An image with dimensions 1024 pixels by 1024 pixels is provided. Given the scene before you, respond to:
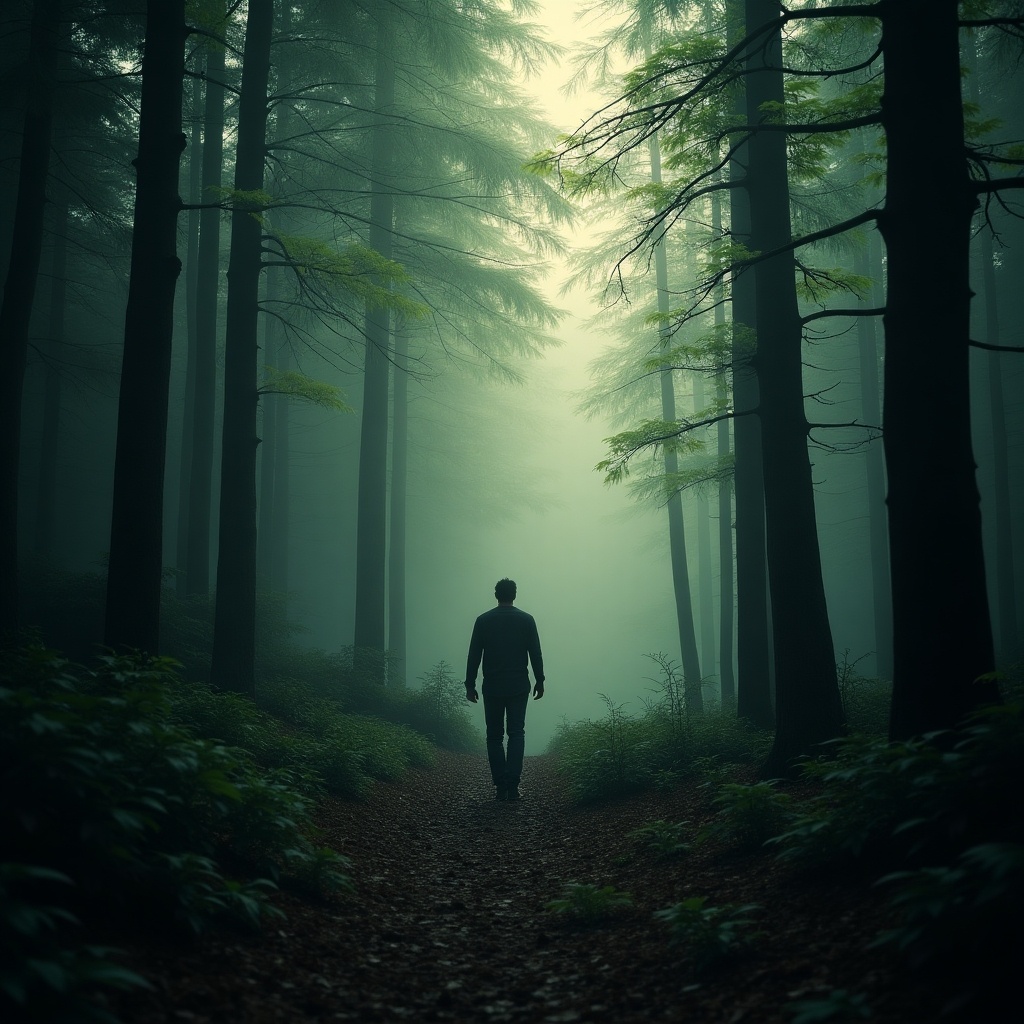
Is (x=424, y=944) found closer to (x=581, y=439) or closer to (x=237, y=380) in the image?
(x=237, y=380)

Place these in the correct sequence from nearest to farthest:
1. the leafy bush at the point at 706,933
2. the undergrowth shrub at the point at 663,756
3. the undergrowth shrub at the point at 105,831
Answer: the undergrowth shrub at the point at 105,831 < the leafy bush at the point at 706,933 < the undergrowth shrub at the point at 663,756

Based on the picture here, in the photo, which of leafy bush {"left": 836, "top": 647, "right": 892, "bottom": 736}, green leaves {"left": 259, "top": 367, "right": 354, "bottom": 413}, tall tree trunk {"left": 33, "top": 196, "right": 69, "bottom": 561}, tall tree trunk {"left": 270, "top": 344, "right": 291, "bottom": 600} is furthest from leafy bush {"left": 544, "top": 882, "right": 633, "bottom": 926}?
tall tree trunk {"left": 33, "top": 196, "right": 69, "bottom": 561}

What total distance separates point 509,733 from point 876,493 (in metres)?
14.3

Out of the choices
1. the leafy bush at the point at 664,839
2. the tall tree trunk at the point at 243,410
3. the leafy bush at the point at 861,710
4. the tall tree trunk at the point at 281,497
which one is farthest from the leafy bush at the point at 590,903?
the tall tree trunk at the point at 281,497

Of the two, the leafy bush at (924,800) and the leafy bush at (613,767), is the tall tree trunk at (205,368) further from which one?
the leafy bush at (924,800)

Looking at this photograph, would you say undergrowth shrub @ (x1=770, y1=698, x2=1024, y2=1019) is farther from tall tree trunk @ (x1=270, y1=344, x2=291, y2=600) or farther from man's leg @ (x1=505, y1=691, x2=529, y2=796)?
tall tree trunk @ (x1=270, y1=344, x2=291, y2=600)

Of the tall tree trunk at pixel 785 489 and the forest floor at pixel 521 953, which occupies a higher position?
the tall tree trunk at pixel 785 489

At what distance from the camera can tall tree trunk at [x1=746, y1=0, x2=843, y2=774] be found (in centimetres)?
607

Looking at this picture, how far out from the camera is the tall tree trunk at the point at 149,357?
671 centimetres

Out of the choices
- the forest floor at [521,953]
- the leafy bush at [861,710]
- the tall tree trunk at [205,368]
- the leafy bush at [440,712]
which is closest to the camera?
the forest floor at [521,953]

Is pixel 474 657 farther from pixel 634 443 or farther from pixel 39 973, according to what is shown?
pixel 39 973

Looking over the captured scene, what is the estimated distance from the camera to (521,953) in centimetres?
387

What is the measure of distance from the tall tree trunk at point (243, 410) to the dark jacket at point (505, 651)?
121 inches

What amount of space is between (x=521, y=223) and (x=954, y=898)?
575 inches
